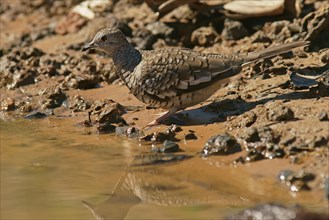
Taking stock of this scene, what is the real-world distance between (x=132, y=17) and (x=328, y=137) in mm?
5876

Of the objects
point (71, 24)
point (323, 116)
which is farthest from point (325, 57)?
point (71, 24)

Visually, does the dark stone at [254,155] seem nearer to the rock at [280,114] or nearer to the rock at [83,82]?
the rock at [280,114]

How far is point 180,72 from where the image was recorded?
8484 mm

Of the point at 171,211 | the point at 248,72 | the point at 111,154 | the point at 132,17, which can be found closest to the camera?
the point at 171,211

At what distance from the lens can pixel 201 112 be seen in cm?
896

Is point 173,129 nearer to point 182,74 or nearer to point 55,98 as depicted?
point 182,74

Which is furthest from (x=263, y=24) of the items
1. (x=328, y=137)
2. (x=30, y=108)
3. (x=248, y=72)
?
(x=328, y=137)

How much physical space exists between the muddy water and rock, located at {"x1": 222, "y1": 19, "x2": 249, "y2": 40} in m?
3.03

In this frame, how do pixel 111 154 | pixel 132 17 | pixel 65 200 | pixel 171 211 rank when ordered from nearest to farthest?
pixel 171 211 < pixel 65 200 < pixel 111 154 < pixel 132 17

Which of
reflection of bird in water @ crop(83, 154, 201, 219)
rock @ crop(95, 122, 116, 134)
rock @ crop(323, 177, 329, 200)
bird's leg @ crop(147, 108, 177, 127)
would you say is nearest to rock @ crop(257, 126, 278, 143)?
Answer: reflection of bird in water @ crop(83, 154, 201, 219)

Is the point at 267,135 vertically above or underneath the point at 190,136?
above

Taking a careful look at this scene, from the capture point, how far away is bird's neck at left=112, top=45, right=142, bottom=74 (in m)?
8.81

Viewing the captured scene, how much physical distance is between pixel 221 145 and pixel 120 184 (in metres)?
1.08

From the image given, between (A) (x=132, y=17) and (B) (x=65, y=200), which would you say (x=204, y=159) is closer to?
(B) (x=65, y=200)
